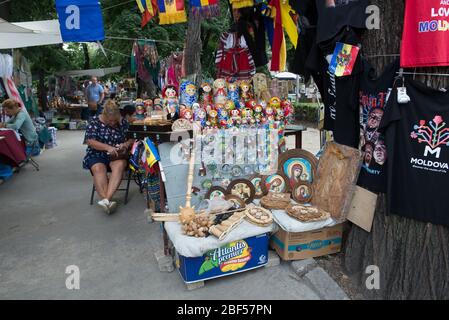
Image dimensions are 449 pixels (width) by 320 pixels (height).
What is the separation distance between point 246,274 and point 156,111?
77.8 inches

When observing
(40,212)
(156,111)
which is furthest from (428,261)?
(40,212)

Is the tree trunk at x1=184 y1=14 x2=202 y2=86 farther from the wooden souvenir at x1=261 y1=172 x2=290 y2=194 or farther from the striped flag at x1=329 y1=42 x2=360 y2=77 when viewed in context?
the striped flag at x1=329 y1=42 x2=360 y2=77

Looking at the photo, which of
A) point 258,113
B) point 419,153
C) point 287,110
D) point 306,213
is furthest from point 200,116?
point 419,153

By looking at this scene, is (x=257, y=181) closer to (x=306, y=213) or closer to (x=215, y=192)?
(x=215, y=192)

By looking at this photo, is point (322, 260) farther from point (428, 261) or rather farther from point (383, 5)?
point (383, 5)

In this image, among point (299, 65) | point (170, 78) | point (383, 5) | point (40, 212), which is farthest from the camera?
point (170, 78)

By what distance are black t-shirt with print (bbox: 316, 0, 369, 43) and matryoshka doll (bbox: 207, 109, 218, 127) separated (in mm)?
1235

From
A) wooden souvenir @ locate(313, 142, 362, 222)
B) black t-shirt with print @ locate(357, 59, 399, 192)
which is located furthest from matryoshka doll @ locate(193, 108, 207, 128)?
black t-shirt with print @ locate(357, 59, 399, 192)

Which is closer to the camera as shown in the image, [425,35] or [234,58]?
[425,35]

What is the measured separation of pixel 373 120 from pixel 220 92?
166 centimetres

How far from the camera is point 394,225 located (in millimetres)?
2676

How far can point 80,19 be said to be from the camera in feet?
14.5

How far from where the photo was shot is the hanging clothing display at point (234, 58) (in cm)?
506

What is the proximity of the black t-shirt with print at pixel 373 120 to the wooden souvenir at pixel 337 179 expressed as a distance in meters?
0.10
